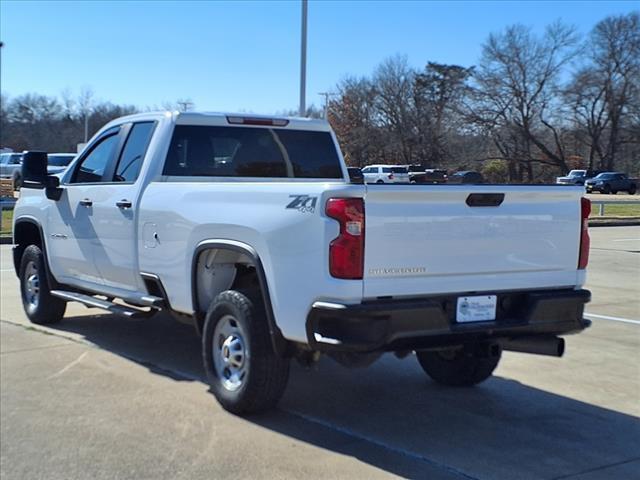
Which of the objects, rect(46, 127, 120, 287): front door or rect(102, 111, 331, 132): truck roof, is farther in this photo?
rect(46, 127, 120, 287): front door

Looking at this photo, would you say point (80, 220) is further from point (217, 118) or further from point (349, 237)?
point (349, 237)

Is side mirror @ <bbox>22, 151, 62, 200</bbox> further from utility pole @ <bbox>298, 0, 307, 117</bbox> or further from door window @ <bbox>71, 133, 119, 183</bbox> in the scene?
utility pole @ <bbox>298, 0, 307, 117</bbox>

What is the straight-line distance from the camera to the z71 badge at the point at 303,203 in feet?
15.1

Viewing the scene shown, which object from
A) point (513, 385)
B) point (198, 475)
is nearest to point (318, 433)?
point (198, 475)

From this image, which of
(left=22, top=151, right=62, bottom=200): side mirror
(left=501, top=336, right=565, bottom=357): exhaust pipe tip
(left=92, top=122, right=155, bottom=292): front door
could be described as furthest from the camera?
(left=22, top=151, right=62, bottom=200): side mirror

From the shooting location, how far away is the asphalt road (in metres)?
4.55

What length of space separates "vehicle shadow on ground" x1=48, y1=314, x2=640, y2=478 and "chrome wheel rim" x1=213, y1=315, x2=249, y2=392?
31 centimetres

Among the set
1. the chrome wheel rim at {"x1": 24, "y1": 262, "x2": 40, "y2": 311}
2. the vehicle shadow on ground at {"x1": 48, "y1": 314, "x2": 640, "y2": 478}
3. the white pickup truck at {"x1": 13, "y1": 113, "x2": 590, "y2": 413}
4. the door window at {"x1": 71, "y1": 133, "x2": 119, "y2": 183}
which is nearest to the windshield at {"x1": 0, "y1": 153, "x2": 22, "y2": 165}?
the chrome wheel rim at {"x1": 24, "y1": 262, "x2": 40, "y2": 311}

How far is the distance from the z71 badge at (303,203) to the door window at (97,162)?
3064mm

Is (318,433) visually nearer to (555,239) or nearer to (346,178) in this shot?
(555,239)

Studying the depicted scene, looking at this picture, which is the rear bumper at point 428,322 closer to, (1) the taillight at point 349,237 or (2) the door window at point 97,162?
(1) the taillight at point 349,237

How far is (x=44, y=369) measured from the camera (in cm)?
657

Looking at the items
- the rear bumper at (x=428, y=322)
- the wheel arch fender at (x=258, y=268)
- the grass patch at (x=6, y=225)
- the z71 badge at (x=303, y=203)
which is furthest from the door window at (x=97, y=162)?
the grass patch at (x=6, y=225)

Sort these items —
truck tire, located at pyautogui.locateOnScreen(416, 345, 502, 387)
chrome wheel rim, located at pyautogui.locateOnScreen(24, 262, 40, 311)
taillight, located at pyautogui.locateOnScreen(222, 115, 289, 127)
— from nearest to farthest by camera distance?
1. truck tire, located at pyautogui.locateOnScreen(416, 345, 502, 387)
2. taillight, located at pyautogui.locateOnScreen(222, 115, 289, 127)
3. chrome wheel rim, located at pyautogui.locateOnScreen(24, 262, 40, 311)
